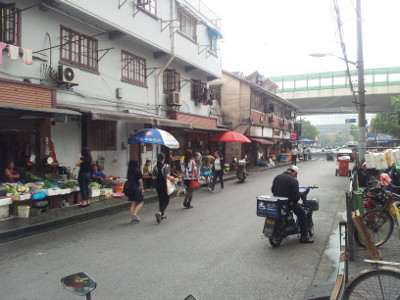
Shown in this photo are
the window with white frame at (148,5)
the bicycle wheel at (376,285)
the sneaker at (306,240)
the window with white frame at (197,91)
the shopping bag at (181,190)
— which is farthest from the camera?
the window with white frame at (197,91)

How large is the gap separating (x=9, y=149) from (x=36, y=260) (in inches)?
225

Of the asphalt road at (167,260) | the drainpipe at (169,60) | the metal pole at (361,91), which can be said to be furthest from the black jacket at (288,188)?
the drainpipe at (169,60)

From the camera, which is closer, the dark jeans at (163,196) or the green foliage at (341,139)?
the dark jeans at (163,196)

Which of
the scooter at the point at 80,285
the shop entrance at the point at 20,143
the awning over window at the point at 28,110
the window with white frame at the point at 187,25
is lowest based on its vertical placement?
the scooter at the point at 80,285

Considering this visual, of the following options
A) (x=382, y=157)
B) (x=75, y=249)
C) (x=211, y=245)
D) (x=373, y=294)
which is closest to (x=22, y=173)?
(x=75, y=249)

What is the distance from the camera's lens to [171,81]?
17.8m

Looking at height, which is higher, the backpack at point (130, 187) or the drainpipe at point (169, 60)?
the drainpipe at point (169, 60)

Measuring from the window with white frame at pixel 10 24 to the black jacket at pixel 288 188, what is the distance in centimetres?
834

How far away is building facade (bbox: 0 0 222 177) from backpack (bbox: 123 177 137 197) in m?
2.75

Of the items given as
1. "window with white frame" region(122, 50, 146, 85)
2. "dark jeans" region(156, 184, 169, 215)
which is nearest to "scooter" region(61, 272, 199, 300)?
"dark jeans" region(156, 184, 169, 215)

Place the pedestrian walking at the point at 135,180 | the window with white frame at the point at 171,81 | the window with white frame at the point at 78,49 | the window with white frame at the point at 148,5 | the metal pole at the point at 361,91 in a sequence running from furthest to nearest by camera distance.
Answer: the window with white frame at the point at 171,81 < the window with white frame at the point at 148,5 < the metal pole at the point at 361,91 < the window with white frame at the point at 78,49 < the pedestrian walking at the point at 135,180

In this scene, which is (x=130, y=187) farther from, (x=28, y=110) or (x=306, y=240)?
(x=306, y=240)

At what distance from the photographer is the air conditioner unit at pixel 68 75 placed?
10.6 m

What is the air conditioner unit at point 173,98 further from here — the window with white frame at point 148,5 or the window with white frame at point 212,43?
the window with white frame at point 212,43
